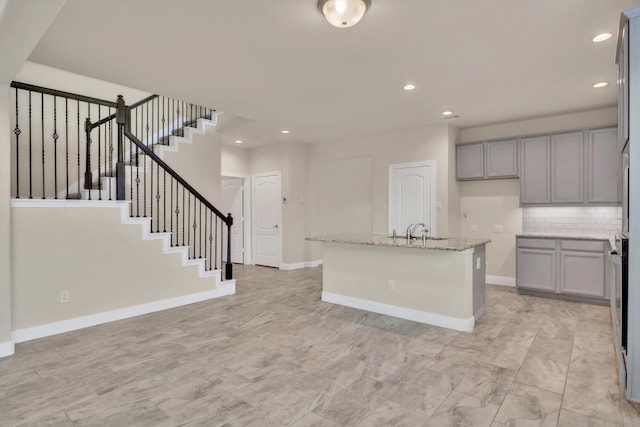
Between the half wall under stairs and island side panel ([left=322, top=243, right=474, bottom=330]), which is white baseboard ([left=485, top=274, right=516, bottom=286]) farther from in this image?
the half wall under stairs

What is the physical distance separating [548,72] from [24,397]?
5468 mm

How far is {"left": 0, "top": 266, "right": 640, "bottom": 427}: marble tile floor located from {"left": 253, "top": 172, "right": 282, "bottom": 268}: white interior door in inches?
128

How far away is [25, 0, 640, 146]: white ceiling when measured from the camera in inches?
97.9

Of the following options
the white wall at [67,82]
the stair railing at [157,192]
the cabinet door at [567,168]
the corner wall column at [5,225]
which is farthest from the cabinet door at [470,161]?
the corner wall column at [5,225]

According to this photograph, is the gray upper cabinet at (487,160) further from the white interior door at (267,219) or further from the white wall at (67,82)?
the white wall at (67,82)

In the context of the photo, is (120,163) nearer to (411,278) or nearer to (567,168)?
(411,278)

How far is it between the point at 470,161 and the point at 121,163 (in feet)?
17.3

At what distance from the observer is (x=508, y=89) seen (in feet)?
13.4

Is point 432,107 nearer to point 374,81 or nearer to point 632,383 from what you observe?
point 374,81

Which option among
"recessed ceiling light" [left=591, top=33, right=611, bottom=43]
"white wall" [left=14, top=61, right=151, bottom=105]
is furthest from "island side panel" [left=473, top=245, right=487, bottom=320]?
"white wall" [left=14, top=61, right=151, bottom=105]

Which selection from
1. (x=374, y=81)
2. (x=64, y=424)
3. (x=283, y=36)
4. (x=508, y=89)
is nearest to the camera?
(x=64, y=424)

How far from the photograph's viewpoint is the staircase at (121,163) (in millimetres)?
4398

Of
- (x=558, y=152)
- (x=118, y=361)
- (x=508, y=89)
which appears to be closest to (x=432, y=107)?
(x=508, y=89)

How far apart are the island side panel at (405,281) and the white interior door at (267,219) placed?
109 inches
